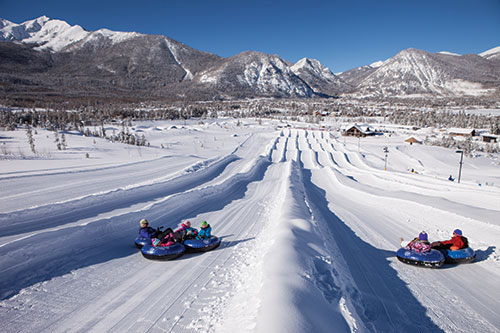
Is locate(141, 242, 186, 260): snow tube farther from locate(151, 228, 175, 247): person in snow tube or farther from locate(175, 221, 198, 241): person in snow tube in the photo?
locate(175, 221, 198, 241): person in snow tube

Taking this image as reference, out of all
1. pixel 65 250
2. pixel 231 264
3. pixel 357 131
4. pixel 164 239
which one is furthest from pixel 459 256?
pixel 357 131

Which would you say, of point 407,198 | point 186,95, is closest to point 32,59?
point 186,95

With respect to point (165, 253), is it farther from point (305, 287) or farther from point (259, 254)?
point (305, 287)

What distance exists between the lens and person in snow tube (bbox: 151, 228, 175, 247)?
7.82 meters

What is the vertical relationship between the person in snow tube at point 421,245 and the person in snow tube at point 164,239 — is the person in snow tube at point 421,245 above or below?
below

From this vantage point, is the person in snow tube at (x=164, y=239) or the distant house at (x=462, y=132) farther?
the distant house at (x=462, y=132)

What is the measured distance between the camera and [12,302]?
557 centimetres

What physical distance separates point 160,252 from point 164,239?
410 mm

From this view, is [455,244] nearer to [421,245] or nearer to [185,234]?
[421,245]

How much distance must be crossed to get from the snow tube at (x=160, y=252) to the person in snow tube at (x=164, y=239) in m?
0.09

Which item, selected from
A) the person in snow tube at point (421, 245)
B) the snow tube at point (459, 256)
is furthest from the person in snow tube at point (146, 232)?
the snow tube at point (459, 256)

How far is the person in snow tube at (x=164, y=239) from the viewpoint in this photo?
7.82 metres

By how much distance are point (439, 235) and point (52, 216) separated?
1517 cm

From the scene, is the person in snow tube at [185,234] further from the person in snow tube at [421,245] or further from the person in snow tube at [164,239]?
the person in snow tube at [421,245]
